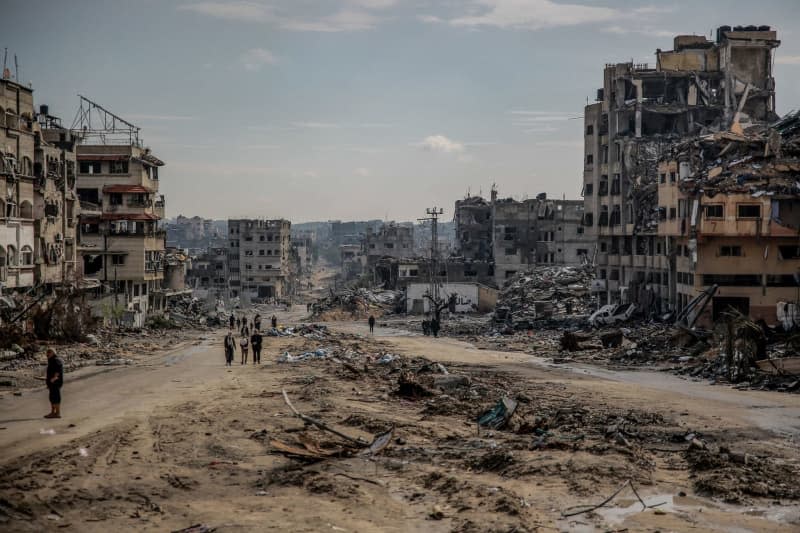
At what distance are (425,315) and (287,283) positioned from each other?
6691 centimetres

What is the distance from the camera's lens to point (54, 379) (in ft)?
81.0

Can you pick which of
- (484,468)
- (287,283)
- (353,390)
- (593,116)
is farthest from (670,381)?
(287,283)

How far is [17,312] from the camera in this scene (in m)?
45.2

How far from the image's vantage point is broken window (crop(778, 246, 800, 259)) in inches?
2135

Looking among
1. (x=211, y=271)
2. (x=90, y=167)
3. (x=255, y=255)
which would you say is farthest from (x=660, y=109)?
(x=211, y=271)

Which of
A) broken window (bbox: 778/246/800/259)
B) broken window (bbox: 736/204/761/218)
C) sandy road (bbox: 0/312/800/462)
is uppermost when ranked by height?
broken window (bbox: 736/204/761/218)

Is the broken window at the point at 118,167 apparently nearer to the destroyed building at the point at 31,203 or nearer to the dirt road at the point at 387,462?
the destroyed building at the point at 31,203

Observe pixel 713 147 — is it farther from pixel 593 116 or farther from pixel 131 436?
pixel 131 436

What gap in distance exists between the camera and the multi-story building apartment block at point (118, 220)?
235 ft

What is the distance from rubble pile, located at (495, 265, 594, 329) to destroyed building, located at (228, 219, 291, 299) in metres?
57.5

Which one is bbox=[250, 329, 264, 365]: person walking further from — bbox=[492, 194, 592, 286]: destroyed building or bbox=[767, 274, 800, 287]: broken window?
bbox=[492, 194, 592, 286]: destroyed building

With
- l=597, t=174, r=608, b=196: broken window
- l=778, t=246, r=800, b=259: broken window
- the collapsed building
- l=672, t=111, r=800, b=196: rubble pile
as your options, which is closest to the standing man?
l=672, t=111, r=800, b=196: rubble pile

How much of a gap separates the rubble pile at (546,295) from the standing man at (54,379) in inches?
1844

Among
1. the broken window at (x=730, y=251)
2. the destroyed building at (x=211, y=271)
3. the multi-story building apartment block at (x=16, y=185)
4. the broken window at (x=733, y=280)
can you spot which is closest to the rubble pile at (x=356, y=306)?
the multi-story building apartment block at (x=16, y=185)
